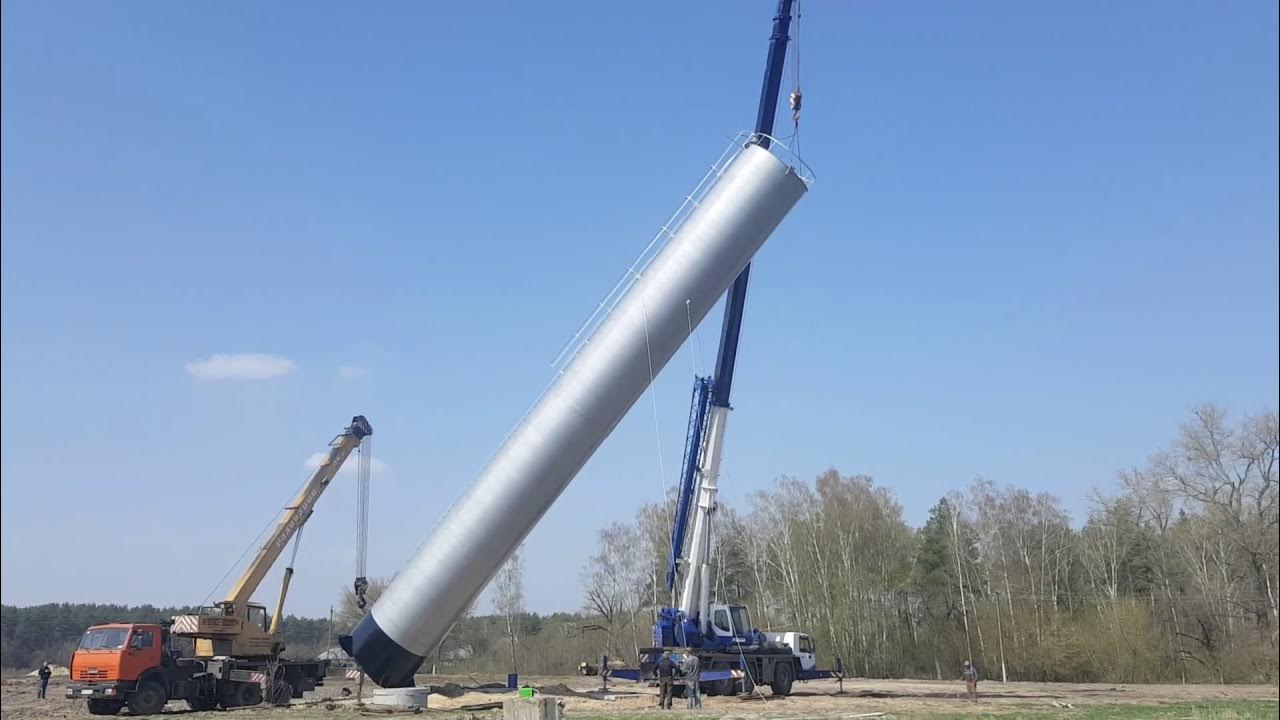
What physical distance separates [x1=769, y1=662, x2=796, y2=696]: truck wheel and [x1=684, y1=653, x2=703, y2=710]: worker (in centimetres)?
316

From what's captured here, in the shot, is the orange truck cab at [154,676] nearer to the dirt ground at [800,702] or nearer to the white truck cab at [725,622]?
the dirt ground at [800,702]

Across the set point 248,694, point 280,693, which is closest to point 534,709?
point 280,693

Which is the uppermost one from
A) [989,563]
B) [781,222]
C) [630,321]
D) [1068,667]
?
[781,222]

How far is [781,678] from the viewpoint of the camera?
24016 mm

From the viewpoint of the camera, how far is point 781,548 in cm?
4659

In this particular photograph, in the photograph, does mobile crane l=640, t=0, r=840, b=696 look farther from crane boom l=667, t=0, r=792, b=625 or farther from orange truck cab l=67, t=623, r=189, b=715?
orange truck cab l=67, t=623, r=189, b=715

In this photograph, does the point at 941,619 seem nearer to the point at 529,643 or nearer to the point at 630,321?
the point at 529,643

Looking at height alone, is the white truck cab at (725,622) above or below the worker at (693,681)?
above

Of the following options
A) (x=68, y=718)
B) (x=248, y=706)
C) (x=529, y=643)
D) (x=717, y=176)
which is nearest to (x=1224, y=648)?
(x=717, y=176)

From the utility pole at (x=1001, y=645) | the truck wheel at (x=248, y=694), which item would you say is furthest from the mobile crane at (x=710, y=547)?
the utility pole at (x=1001, y=645)

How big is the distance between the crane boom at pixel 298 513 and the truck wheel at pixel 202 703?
2.23 m

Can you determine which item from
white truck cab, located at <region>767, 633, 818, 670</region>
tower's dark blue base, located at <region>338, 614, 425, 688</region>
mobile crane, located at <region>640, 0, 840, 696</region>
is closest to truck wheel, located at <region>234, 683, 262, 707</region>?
tower's dark blue base, located at <region>338, 614, 425, 688</region>

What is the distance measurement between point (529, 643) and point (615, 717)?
39.0 metres

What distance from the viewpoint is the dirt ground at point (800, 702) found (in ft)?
63.0
